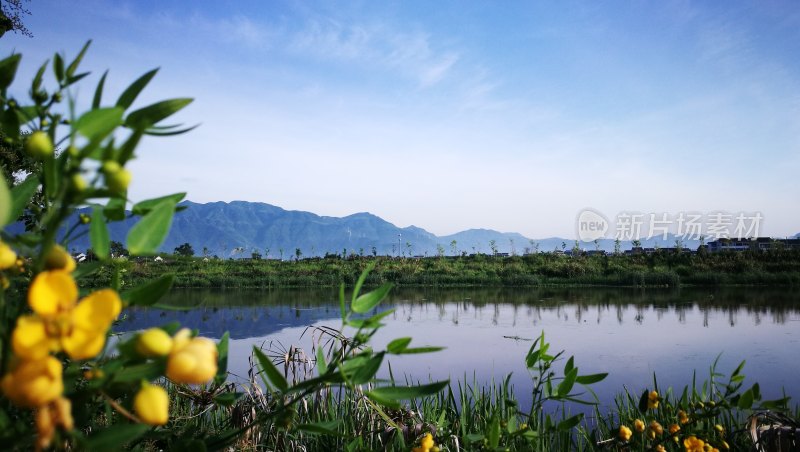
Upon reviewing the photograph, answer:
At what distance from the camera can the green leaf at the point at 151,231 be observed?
337mm

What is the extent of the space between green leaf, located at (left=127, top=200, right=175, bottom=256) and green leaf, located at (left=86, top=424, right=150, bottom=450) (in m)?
0.11

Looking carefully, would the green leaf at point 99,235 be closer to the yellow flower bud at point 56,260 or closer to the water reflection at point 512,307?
the yellow flower bud at point 56,260

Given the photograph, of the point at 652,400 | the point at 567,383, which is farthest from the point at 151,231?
the point at 652,400

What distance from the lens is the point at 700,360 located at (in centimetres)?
579

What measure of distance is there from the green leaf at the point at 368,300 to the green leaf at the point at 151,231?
0.19m

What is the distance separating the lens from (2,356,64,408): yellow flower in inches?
9.3

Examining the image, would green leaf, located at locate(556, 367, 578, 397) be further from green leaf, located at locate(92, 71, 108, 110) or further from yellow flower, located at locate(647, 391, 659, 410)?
green leaf, located at locate(92, 71, 108, 110)

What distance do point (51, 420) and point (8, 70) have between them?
12.0 inches

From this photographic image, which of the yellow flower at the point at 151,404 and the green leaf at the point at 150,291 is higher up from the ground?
the green leaf at the point at 150,291

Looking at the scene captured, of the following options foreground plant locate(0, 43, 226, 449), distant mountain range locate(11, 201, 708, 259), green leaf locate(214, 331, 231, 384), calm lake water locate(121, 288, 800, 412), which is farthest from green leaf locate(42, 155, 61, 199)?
distant mountain range locate(11, 201, 708, 259)

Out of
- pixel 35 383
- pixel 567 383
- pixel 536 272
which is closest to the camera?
pixel 35 383

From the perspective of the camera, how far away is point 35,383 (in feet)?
0.79

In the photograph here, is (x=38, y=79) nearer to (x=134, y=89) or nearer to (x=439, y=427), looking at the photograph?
(x=134, y=89)

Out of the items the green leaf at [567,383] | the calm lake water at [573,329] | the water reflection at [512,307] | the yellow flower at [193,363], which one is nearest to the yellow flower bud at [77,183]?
the yellow flower at [193,363]
